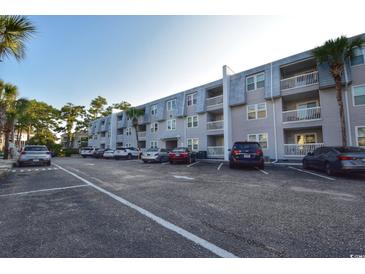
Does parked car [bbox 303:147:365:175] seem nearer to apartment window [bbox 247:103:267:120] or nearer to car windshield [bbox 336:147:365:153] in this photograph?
car windshield [bbox 336:147:365:153]

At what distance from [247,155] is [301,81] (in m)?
9.13

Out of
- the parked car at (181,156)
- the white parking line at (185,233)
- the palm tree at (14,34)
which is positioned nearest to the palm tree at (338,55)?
the parked car at (181,156)

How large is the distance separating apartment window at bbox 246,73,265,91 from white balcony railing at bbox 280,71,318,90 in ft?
5.90

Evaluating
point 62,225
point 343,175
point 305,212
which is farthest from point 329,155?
point 62,225

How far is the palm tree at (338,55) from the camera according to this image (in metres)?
11.4

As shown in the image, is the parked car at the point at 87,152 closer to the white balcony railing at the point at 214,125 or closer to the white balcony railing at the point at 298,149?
the white balcony railing at the point at 214,125

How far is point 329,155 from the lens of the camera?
8.85m

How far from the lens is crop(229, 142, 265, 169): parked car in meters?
10.9

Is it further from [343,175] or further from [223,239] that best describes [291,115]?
[223,239]

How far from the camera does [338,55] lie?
37.6 feet

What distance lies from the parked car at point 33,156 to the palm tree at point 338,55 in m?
21.8

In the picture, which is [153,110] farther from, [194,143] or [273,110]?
[273,110]

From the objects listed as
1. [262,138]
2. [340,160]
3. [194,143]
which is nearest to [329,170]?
[340,160]

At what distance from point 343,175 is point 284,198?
624 cm
